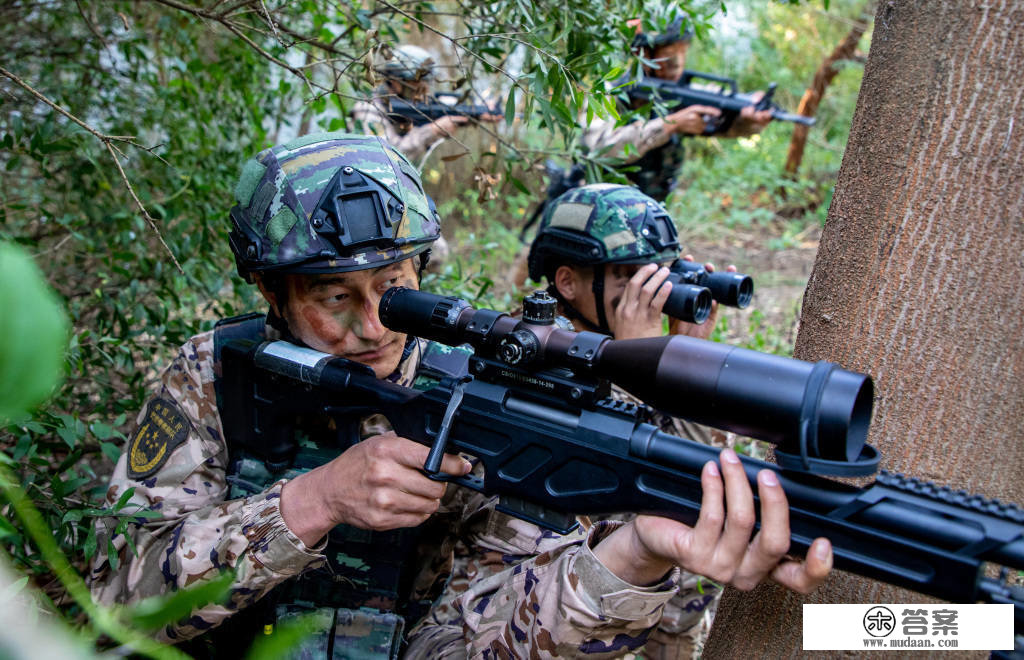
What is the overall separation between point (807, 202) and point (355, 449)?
31.3ft

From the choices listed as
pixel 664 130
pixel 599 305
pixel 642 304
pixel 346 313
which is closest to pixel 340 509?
pixel 346 313

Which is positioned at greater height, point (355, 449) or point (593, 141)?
point (593, 141)

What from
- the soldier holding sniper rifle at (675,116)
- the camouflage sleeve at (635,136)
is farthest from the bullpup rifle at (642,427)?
the soldier holding sniper rifle at (675,116)

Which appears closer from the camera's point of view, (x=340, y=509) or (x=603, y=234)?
(x=340, y=509)

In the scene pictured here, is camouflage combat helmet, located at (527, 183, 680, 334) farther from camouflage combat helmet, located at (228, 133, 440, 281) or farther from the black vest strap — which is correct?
the black vest strap

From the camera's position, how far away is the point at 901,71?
157 centimetres

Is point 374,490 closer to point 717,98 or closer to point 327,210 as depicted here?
point 327,210

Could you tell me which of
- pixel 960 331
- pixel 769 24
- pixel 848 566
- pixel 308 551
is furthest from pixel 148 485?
pixel 769 24

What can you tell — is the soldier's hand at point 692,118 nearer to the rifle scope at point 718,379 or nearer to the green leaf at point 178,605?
the rifle scope at point 718,379

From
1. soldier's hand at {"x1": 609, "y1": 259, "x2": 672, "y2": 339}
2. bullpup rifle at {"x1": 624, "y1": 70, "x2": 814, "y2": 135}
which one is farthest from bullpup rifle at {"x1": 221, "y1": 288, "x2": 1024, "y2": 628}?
bullpup rifle at {"x1": 624, "y1": 70, "x2": 814, "y2": 135}

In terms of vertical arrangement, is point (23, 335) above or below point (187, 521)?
above

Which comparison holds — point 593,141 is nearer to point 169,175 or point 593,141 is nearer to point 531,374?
point 169,175

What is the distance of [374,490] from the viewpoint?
1.86 meters

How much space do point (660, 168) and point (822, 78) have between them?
4369mm
